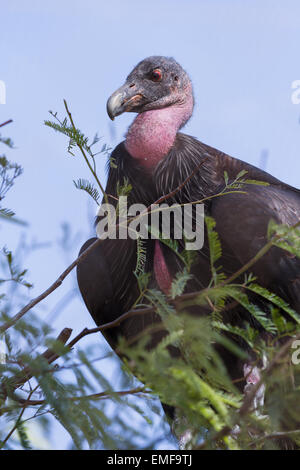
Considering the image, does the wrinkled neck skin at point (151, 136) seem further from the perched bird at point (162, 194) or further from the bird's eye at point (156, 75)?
the bird's eye at point (156, 75)

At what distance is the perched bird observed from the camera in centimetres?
416

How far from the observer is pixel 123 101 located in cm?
459

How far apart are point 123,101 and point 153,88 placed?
365mm

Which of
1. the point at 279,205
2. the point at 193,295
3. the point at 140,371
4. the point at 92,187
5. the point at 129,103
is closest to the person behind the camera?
the point at 140,371

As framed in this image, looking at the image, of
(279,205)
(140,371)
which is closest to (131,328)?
(279,205)

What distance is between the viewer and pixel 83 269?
4574 millimetres

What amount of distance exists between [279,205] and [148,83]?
1272 millimetres

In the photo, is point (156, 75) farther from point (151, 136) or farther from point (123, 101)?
point (151, 136)

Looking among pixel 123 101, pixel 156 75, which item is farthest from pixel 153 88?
pixel 123 101

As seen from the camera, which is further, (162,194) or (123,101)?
(123,101)

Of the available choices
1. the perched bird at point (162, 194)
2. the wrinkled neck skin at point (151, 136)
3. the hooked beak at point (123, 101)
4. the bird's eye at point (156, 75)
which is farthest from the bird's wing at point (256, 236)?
the bird's eye at point (156, 75)

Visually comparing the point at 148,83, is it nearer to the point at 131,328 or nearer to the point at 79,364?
the point at 131,328

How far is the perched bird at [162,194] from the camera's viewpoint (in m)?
4.16

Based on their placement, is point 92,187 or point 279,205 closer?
point 92,187
